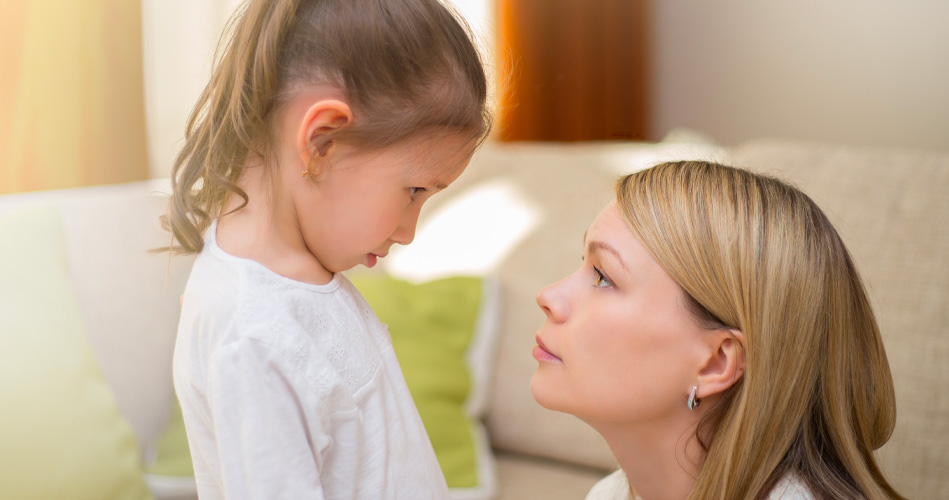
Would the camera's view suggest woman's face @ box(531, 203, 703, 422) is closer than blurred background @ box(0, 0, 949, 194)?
Yes

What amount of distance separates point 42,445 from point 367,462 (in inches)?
23.8

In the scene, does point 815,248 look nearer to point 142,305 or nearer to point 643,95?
point 142,305

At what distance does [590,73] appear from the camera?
2662 millimetres

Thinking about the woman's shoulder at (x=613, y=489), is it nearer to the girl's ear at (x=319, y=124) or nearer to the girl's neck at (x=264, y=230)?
the girl's neck at (x=264, y=230)

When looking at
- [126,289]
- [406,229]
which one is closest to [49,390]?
[126,289]

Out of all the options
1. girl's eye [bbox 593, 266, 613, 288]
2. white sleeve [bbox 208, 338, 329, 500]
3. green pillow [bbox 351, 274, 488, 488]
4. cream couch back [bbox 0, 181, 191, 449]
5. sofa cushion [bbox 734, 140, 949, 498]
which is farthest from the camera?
green pillow [bbox 351, 274, 488, 488]

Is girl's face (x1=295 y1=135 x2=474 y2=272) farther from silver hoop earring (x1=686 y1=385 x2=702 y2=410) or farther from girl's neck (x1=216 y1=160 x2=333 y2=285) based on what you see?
silver hoop earring (x1=686 y1=385 x2=702 y2=410)

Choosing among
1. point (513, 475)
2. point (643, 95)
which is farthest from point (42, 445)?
point (643, 95)

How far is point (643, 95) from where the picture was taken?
256cm

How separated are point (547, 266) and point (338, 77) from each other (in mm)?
988

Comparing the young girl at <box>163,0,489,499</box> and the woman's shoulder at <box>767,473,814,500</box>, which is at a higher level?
the young girl at <box>163,0,489,499</box>

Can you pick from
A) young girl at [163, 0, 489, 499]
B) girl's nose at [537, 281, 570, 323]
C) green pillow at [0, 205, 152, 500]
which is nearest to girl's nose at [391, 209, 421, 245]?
young girl at [163, 0, 489, 499]

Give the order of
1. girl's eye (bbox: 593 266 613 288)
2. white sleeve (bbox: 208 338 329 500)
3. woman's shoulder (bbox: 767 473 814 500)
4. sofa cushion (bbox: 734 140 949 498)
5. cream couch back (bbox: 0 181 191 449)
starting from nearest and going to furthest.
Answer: white sleeve (bbox: 208 338 329 500)
woman's shoulder (bbox: 767 473 814 500)
girl's eye (bbox: 593 266 613 288)
sofa cushion (bbox: 734 140 949 498)
cream couch back (bbox: 0 181 191 449)

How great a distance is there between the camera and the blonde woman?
96 centimetres
